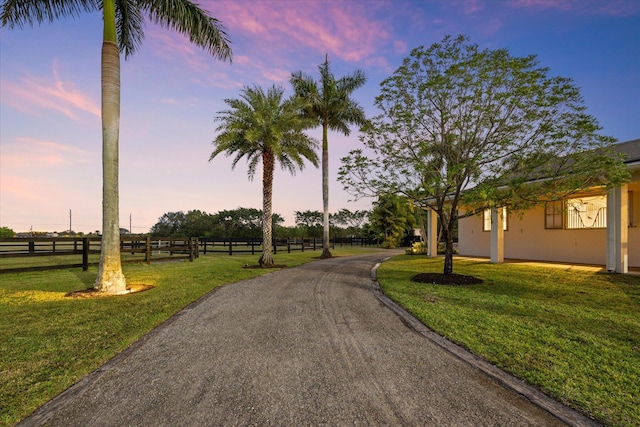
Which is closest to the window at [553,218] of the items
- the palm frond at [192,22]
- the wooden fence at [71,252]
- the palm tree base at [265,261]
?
the palm tree base at [265,261]

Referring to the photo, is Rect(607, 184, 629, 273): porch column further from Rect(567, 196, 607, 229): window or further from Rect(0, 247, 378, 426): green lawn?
Rect(0, 247, 378, 426): green lawn

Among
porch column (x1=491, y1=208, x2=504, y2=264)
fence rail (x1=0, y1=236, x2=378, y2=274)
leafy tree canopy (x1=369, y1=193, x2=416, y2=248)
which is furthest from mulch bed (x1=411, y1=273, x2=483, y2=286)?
leafy tree canopy (x1=369, y1=193, x2=416, y2=248)

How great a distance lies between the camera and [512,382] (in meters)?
2.90

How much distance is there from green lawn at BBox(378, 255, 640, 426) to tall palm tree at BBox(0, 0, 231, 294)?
23.8ft

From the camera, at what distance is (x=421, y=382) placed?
2.89m

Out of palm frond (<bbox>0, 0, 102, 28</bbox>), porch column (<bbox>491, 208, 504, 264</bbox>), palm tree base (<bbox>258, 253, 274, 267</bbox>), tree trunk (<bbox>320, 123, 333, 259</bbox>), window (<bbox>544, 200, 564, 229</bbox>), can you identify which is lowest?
palm tree base (<bbox>258, 253, 274, 267</bbox>)

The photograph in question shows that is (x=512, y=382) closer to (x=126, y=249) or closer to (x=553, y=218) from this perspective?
(x=553, y=218)

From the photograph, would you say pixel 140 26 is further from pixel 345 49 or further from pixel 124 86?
pixel 345 49

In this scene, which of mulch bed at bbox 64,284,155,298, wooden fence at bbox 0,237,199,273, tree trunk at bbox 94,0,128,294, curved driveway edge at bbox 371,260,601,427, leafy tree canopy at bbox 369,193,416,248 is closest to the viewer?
curved driveway edge at bbox 371,260,601,427

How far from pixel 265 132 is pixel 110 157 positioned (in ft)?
23.1

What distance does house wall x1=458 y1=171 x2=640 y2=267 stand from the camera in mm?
10295

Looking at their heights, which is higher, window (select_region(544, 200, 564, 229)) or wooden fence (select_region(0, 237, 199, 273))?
window (select_region(544, 200, 564, 229))

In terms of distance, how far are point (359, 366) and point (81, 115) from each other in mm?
14179

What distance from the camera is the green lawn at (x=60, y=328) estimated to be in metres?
2.85
